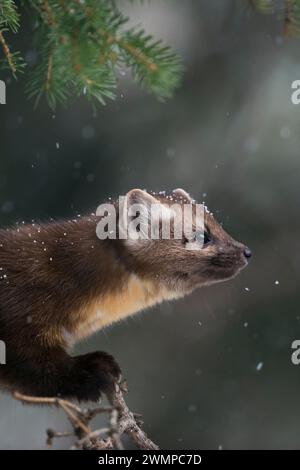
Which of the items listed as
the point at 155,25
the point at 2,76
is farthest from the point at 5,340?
the point at 155,25

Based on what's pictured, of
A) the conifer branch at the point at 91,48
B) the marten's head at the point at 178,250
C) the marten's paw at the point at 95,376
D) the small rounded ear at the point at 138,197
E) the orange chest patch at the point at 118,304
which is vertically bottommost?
the marten's paw at the point at 95,376

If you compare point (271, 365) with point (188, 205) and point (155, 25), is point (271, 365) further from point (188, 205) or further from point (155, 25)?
point (188, 205)

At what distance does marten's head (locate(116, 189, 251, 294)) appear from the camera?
12.6 ft

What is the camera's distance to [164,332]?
7.35 metres

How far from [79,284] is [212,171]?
10.8ft

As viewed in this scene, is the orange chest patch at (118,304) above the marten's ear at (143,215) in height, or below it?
below

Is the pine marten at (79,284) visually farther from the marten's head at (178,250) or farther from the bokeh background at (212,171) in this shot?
the bokeh background at (212,171)

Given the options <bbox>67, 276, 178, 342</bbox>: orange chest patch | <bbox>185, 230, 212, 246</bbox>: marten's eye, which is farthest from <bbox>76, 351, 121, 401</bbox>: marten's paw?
<bbox>185, 230, 212, 246</bbox>: marten's eye

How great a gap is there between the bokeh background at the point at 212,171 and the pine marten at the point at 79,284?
2.55 m

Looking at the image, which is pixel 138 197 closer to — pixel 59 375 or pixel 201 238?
pixel 201 238

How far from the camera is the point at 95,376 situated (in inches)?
136

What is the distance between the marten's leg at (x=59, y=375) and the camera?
11.3ft

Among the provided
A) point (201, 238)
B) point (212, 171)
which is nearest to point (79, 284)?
point (201, 238)

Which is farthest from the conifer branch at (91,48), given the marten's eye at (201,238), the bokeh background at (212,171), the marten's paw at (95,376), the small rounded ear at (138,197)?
the bokeh background at (212,171)
